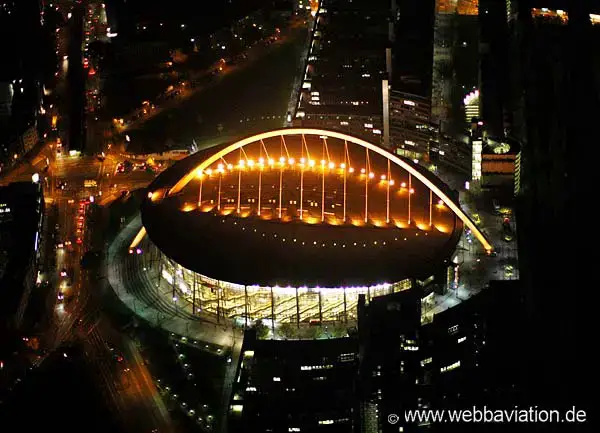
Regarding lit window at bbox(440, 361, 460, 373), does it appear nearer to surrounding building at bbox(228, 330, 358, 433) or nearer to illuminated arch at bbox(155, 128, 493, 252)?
surrounding building at bbox(228, 330, 358, 433)

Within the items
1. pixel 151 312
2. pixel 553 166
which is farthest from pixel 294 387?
pixel 553 166

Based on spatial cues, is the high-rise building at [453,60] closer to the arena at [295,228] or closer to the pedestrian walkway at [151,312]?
the arena at [295,228]

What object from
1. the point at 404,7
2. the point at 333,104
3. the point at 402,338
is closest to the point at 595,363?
the point at 402,338

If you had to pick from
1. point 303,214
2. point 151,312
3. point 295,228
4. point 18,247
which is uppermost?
point 303,214

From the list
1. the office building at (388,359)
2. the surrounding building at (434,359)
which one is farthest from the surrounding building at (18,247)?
the surrounding building at (434,359)

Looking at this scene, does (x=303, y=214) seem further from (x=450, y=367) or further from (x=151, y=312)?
(x=450, y=367)

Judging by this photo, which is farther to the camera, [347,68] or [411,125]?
[347,68]
